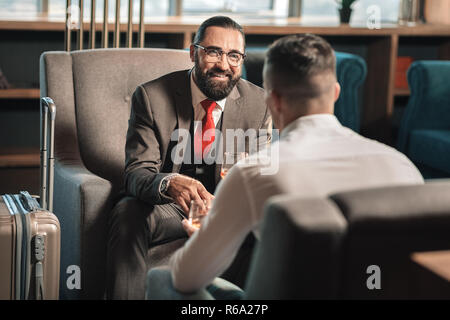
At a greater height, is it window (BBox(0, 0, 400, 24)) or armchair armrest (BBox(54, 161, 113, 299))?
window (BBox(0, 0, 400, 24))

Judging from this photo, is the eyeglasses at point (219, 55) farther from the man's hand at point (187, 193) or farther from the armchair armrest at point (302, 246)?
the armchair armrest at point (302, 246)

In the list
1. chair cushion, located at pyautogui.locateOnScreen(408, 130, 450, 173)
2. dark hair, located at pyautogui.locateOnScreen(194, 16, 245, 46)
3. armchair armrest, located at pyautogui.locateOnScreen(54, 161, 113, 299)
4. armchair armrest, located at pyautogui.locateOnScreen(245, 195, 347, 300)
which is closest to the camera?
armchair armrest, located at pyautogui.locateOnScreen(245, 195, 347, 300)

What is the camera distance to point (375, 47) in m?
4.53

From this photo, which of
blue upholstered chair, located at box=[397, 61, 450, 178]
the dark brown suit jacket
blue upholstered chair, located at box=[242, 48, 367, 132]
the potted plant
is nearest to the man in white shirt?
the dark brown suit jacket

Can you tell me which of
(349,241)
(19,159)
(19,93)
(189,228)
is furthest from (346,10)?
(349,241)

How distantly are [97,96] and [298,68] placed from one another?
138 cm

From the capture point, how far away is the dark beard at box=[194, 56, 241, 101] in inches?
95.9

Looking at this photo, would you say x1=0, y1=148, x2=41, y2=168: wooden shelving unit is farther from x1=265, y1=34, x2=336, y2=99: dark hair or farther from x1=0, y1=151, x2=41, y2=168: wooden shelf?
x1=265, y1=34, x2=336, y2=99: dark hair

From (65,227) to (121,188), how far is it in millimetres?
252

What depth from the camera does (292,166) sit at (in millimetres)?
1267

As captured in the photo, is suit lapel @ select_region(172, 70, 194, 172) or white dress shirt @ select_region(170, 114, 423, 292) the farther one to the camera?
suit lapel @ select_region(172, 70, 194, 172)

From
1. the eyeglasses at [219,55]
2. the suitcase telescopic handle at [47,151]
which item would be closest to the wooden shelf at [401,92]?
the eyeglasses at [219,55]

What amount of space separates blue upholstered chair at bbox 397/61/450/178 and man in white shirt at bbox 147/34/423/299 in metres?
2.47

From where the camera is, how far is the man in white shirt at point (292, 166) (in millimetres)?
1290
